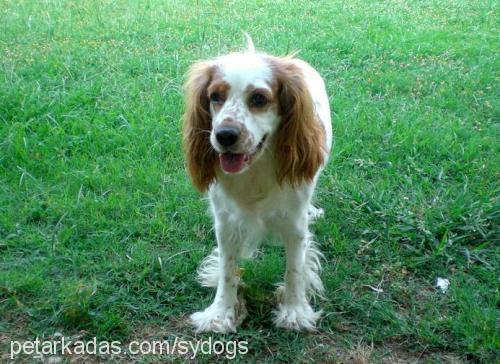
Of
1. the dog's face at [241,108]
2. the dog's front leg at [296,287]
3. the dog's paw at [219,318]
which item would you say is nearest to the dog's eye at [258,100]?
the dog's face at [241,108]

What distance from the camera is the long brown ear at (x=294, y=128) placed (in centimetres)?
271

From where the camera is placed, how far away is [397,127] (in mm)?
4820

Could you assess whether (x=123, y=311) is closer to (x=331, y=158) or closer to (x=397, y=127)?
(x=331, y=158)

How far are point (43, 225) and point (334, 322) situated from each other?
1.99 metres

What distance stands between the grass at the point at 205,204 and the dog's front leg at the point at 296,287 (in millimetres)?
74

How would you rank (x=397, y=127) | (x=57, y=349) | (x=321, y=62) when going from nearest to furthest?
(x=57, y=349), (x=397, y=127), (x=321, y=62)

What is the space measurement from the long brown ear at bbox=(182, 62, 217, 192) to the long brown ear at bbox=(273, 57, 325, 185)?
1.15 feet

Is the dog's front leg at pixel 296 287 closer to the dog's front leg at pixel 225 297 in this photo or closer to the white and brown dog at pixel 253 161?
the white and brown dog at pixel 253 161

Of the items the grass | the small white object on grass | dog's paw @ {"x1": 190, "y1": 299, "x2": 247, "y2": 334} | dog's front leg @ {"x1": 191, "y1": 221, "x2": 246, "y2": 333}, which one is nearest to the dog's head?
dog's front leg @ {"x1": 191, "y1": 221, "x2": 246, "y2": 333}

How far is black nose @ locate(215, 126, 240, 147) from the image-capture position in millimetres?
2492

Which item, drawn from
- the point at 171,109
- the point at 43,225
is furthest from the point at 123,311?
the point at 171,109

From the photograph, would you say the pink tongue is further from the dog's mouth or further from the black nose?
the black nose

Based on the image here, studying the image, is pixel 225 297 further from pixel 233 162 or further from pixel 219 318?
pixel 233 162

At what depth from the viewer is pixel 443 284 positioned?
Result: 130 inches
